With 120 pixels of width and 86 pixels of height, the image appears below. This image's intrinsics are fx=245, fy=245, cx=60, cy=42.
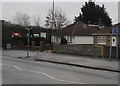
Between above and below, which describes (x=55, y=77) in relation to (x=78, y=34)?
below

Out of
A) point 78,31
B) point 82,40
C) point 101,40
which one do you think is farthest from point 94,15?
point 101,40

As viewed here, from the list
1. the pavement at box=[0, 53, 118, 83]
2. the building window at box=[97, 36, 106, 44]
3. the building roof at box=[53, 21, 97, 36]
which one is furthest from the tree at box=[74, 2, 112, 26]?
the pavement at box=[0, 53, 118, 83]

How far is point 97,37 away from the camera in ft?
144

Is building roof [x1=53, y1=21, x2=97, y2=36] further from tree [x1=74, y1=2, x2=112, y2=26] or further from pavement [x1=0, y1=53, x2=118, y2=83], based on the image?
pavement [x1=0, y1=53, x2=118, y2=83]

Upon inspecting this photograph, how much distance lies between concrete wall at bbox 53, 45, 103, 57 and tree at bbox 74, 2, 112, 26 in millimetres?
36252

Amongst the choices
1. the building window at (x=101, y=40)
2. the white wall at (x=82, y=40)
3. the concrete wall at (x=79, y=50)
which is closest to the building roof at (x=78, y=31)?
the white wall at (x=82, y=40)

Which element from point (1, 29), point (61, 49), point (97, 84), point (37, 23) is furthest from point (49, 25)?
point (97, 84)

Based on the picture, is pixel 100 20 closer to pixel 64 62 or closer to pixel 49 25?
pixel 49 25

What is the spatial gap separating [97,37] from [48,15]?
34.1 meters

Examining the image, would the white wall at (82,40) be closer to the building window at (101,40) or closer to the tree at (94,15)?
the building window at (101,40)

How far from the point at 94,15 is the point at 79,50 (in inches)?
1569

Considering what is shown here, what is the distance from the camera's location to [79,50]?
28969 millimetres

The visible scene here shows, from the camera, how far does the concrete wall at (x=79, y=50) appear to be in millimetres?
26797

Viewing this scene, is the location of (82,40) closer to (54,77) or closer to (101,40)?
(101,40)
